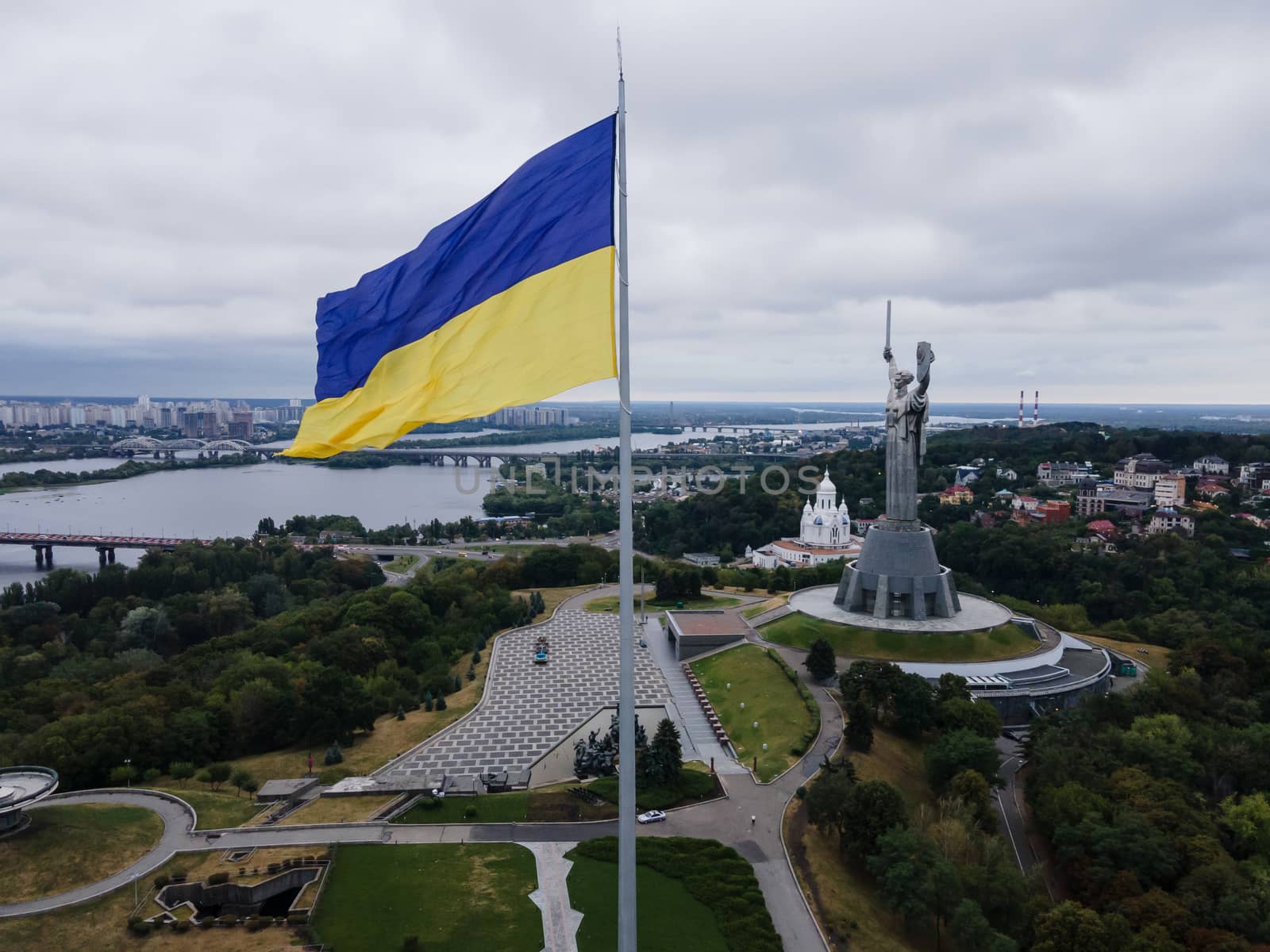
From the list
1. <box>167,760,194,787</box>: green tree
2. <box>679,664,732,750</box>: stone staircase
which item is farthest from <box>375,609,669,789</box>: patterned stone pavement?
<box>167,760,194,787</box>: green tree

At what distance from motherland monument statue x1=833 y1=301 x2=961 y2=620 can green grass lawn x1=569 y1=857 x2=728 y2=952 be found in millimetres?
14470

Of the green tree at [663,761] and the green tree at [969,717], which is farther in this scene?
the green tree at [969,717]

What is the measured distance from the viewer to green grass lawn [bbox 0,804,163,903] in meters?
12.2

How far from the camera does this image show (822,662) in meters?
21.9

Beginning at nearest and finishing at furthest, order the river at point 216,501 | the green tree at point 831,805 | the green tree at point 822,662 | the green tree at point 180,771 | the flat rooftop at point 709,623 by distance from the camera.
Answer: the green tree at point 831,805, the green tree at point 180,771, the green tree at point 822,662, the flat rooftop at point 709,623, the river at point 216,501

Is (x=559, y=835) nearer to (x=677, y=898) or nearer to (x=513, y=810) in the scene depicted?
(x=513, y=810)

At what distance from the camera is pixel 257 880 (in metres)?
12.4

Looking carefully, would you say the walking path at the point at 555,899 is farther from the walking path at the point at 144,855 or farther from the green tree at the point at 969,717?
the green tree at the point at 969,717

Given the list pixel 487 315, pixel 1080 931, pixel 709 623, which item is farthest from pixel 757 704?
pixel 487 315

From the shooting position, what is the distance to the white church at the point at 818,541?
42688 mm

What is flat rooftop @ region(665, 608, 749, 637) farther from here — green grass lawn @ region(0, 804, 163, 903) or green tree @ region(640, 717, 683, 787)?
green grass lawn @ region(0, 804, 163, 903)

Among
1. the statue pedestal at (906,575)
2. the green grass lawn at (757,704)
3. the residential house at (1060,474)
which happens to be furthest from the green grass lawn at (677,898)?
the residential house at (1060,474)

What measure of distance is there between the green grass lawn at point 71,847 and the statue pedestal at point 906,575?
19.9m

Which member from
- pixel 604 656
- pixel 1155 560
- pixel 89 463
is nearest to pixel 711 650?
pixel 604 656
